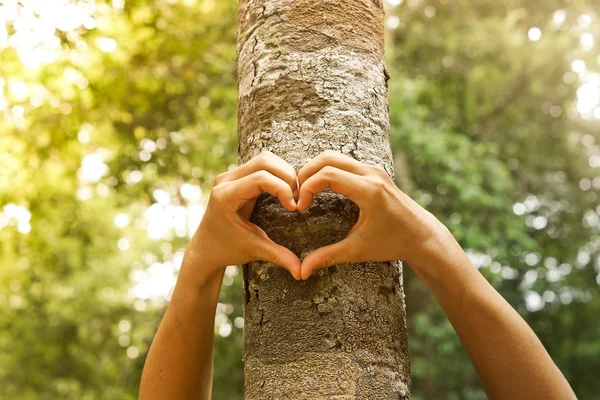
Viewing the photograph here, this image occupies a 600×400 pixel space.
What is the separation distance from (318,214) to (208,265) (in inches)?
13.1

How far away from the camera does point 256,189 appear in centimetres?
140

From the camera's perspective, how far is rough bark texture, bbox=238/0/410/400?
1.45 meters

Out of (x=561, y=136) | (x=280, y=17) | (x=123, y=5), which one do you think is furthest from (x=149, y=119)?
(x=561, y=136)

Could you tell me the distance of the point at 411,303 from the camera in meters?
10.5

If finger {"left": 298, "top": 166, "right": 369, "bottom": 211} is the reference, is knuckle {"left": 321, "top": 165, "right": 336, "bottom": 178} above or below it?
above

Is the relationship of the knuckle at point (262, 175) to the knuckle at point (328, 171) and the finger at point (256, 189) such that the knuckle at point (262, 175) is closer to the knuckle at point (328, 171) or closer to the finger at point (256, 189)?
the finger at point (256, 189)

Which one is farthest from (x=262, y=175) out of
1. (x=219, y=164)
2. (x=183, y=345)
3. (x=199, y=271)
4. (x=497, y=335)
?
(x=219, y=164)

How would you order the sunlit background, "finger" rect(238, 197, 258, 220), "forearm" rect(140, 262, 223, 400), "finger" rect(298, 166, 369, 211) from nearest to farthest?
"finger" rect(298, 166, 369, 211), "finger" rect(238, 197, 258, 220), "forearm" rect(140, 262, 223, 400), the sunlit background

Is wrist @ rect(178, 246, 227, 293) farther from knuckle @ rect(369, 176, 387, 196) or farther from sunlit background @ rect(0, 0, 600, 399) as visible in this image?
sunlit background @ rect(0, 0, 600, 399)

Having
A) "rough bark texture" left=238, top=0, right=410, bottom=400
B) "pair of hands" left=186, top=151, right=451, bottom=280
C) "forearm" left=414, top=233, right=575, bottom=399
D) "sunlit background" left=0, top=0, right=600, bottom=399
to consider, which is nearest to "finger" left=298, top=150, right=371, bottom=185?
"pair of hands" left=186, top=151, right=451, bottom=280

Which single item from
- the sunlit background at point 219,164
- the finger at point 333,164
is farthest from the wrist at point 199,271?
the sunlit background at point 219,164

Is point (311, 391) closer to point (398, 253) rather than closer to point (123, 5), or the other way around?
point (398, 253)

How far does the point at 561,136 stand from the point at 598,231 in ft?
7.69

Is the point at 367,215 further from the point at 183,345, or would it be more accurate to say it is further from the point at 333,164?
the point at 183,345
